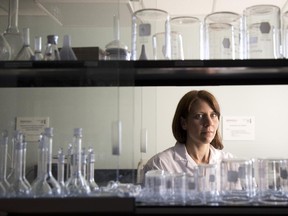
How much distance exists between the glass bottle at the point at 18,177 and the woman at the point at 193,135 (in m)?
0.95

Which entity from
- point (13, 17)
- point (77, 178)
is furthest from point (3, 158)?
point (13, 17)

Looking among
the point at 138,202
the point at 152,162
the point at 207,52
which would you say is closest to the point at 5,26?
the point at 207,52

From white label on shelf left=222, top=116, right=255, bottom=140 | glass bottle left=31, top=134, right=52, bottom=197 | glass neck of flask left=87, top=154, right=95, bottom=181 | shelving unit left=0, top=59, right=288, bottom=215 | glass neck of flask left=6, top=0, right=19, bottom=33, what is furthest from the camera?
white label on shelf left=222, top=116, right=255, bottom=140

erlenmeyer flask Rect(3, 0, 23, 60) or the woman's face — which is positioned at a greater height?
erlenmeyer flask Rect(3, 0, 23, 60)

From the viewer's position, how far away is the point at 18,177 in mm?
1174

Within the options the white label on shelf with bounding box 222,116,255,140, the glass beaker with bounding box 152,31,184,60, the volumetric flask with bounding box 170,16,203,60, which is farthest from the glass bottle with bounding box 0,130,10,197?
the white label on shelf with bounding box 222,116,255,140

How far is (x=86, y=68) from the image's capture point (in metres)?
1.19

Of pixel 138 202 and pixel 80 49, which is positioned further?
pixel 80 49

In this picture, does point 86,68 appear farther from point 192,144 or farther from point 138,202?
point 192,144

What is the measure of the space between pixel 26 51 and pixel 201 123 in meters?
1.15

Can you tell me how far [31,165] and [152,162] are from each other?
102 cm

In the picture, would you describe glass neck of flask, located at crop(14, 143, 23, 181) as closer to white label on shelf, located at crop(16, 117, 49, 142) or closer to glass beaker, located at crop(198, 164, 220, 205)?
white label on shelf, located at crop(16, 117, 49, 142)

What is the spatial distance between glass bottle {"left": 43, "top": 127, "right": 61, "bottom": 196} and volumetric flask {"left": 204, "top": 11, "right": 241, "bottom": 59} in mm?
594

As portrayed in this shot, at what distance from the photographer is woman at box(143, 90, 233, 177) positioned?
2.13 metres
